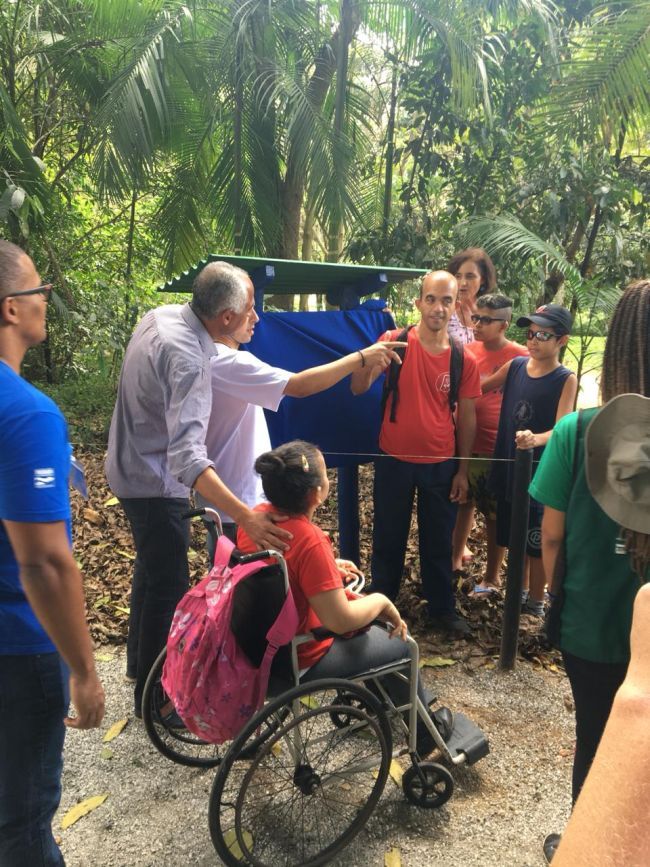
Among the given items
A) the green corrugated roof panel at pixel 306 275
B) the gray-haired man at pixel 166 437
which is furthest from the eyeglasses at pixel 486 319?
the gray-haired man at pixel 166 437

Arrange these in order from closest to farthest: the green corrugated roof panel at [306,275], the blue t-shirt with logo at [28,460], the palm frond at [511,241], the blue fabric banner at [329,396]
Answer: the blue t-shirt with logo at [28,460], the green corrugated roof panel at [306,275], the blue fabric banner at [329,396], the palm frond at [511,241]

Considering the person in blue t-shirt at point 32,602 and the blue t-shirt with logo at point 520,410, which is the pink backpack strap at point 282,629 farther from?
the blue t-shirt with logo at point 520,410

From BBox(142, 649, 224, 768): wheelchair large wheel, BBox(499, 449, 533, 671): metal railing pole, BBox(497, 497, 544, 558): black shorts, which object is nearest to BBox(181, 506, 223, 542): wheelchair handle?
BBox(142, 649, 224, 768): wheelchair large wheel

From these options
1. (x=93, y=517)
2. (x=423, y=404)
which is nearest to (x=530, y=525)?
(x=423, y=404)

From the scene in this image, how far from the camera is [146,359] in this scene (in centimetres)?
262

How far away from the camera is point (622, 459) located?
141 centimetres

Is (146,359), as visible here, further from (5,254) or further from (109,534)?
(109,534)

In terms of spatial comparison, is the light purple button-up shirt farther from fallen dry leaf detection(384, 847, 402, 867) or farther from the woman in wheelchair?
fallen dry leaf detection(384, 847, 402, 867)

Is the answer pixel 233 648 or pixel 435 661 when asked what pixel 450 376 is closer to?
pixel 435 661

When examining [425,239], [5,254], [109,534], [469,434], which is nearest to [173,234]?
[425,239]

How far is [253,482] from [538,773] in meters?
1.72

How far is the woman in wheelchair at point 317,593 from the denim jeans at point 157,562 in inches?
20.4

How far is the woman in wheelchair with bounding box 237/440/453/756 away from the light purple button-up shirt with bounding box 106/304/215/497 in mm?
341

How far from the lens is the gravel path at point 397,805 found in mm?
2301
